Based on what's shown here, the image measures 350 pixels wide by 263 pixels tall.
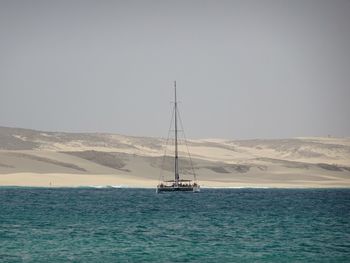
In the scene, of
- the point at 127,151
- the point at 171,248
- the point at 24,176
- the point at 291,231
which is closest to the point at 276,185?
the point at 24,176

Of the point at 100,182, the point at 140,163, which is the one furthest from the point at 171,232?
the point at 140,163

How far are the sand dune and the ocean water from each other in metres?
55.5

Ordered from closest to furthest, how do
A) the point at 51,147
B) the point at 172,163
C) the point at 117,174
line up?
1. the point at 117,174
2. the point at 172,163
3. the point at 51,147

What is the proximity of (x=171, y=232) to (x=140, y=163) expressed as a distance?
106447 millimetres

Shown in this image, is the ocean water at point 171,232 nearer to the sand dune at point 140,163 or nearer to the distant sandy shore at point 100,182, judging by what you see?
the distant sandy shore at point 100,182

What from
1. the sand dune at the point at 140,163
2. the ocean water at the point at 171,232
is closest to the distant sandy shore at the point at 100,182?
the sand dune at the point at 140,163

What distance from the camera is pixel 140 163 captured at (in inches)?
6097

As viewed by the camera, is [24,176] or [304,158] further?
[304,158]

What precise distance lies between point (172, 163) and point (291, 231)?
10847 cm

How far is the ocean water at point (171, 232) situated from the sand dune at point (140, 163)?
5548cm

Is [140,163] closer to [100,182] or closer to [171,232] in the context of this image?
[100,182]

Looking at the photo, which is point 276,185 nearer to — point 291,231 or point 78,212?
point 78,212

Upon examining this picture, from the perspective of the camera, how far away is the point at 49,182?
404 ft

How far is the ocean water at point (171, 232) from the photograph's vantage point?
3944 cm
